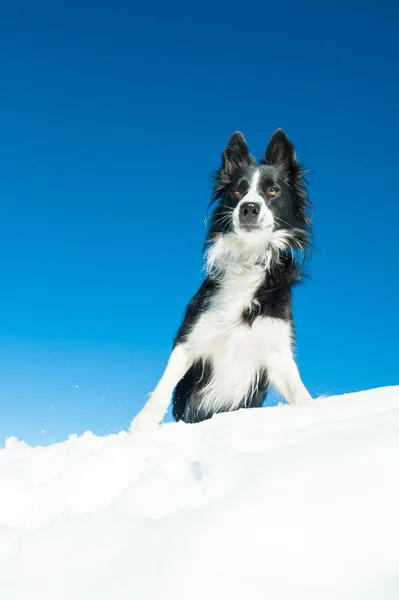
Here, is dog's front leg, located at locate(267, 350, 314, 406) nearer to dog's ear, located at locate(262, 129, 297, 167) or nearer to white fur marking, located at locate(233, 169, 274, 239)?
white fur marking, located at locate(233, 169, 274, 239)

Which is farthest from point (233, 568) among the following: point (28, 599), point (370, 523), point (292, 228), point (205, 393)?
point (292, 228)

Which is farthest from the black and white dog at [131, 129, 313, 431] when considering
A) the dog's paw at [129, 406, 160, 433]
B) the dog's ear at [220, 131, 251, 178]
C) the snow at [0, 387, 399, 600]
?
the snow at [0, 387, 399, 600]

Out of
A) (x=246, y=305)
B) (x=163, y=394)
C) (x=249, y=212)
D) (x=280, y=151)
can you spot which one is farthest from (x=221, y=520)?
(x=280, y=151)

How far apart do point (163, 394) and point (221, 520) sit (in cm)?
327

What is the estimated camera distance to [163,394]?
580 centimetres

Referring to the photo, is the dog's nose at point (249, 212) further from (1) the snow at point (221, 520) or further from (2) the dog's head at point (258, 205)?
(1) the snow at point (221, 520)

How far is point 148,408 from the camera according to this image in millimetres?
5648

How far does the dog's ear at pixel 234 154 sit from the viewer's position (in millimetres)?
7148

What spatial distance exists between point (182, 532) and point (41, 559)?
2.25 feet

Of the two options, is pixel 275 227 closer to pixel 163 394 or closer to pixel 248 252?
pixel 248 252

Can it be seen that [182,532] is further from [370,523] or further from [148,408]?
[148,408]

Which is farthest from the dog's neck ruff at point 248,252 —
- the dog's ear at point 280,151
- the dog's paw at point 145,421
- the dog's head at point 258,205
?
the dog's paw at point 145,421

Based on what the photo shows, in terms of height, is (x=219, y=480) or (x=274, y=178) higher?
(x=274, y=178)

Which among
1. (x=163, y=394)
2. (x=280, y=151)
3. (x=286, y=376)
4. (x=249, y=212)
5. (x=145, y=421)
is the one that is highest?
(x=280, y=151)
